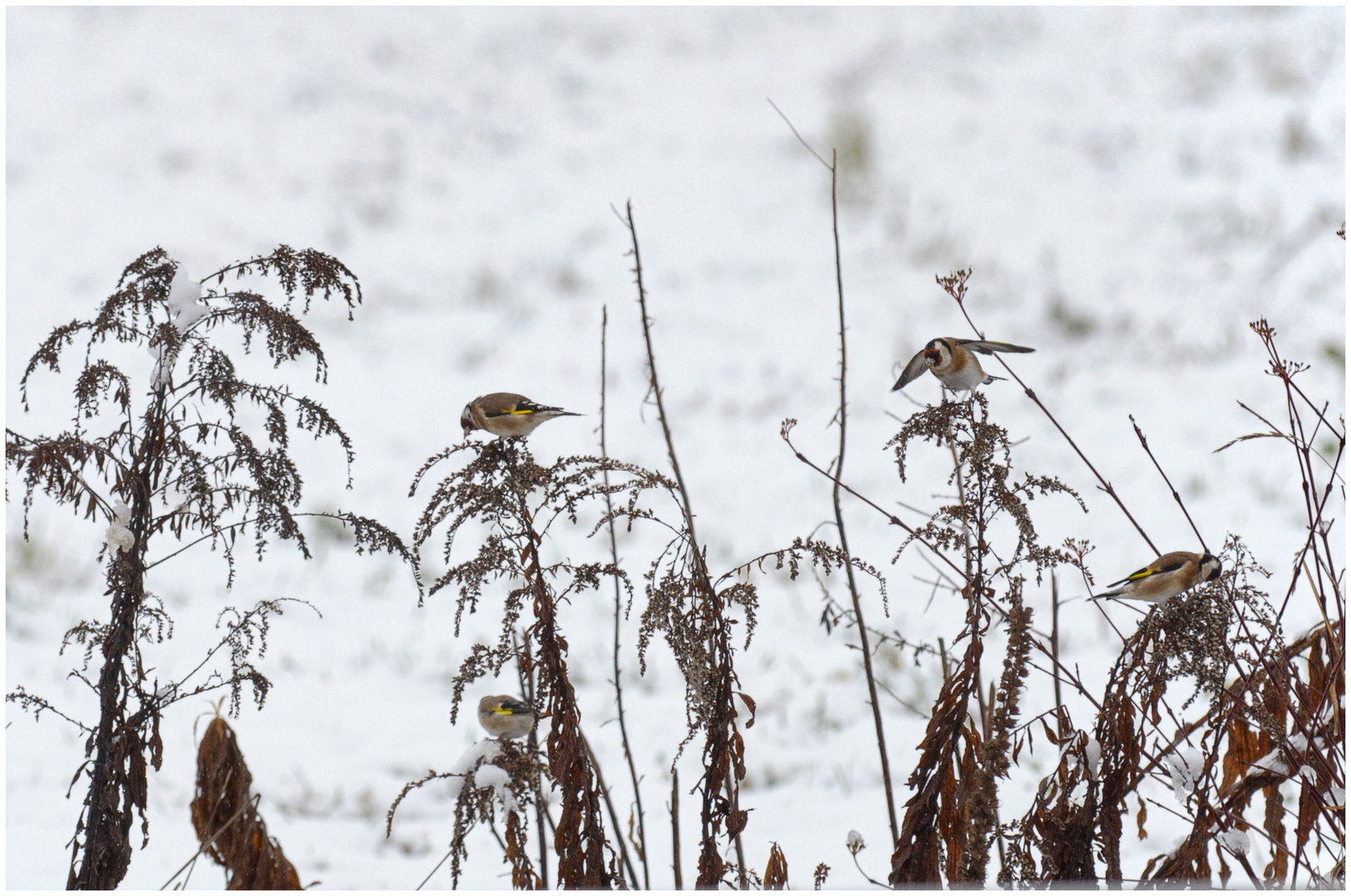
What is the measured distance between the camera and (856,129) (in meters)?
10.4

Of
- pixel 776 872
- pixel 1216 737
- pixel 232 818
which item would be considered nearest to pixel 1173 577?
pixel 1216 737

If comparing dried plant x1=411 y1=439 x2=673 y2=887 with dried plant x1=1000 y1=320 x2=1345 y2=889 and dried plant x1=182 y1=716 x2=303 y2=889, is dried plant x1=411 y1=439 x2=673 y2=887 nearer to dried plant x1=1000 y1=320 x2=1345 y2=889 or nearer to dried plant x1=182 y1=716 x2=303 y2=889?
dried plant x1=182 y1=716 x2=303 y2=889

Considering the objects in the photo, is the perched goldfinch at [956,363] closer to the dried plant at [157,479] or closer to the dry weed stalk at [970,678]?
the dry weed stalk at [970,678]

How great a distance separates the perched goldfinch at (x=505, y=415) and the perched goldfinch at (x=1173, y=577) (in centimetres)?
114

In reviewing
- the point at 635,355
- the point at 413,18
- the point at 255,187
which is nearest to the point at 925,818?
the point at 635,355

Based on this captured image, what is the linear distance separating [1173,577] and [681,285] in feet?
26.0

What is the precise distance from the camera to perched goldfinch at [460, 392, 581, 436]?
2.23 m

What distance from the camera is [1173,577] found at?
6.40 ft

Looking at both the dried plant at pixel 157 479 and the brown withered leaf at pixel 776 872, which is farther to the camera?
the brown withered leaf at pixel 776 872

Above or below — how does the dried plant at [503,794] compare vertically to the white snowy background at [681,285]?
below

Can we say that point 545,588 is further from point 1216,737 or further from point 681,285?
point 681,285

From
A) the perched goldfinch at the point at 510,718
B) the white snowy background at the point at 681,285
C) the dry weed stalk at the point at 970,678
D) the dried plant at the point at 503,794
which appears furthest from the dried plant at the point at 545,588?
the white snowy background at the point at 681,285

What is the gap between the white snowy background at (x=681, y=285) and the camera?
4605 millimetres

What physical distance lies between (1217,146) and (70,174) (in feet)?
36.8
